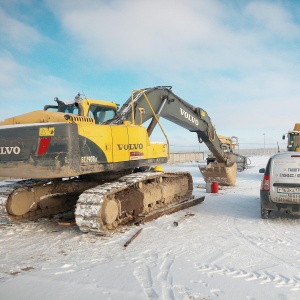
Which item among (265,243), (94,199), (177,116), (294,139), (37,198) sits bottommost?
(265,243)

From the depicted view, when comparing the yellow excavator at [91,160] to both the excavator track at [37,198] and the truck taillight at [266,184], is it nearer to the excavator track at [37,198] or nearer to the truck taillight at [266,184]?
the excavator track at [37,198]

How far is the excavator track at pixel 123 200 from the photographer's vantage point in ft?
20.4

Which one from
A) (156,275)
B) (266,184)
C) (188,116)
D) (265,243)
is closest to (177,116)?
(188,116)

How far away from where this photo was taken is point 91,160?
625 cm

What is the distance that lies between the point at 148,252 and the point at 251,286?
1890 mm

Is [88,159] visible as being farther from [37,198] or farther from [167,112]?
[167,112]

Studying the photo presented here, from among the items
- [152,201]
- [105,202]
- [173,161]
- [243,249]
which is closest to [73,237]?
[105,202]

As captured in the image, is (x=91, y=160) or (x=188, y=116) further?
(x=188, y=116)

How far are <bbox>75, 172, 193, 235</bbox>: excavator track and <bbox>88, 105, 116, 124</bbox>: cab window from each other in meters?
1.56

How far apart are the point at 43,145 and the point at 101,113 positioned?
96.6 inches

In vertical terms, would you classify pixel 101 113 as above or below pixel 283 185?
above

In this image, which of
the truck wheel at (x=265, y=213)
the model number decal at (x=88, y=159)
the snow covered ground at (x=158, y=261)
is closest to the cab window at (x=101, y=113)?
the model number decal at (x=88, y=159)

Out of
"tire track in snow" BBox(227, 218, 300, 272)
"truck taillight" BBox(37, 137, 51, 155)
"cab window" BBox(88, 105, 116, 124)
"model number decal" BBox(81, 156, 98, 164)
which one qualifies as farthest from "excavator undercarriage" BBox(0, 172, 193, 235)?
"tire track in snow" BBox(227, 218, 300, 272)

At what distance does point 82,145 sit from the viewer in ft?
19.9
